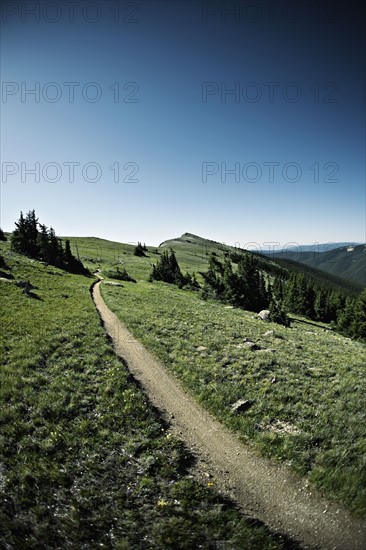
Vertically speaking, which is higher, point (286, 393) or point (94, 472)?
point (286, 393)

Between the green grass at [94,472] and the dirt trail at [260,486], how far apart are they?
0.62 m

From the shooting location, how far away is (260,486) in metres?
8.98

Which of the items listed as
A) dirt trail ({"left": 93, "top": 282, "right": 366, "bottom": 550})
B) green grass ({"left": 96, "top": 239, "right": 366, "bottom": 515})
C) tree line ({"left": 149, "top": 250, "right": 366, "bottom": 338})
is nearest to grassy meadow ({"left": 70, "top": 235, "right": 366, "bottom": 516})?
green grass ({"left": 96, "top": 239, "right": 366, "bottom": 515})

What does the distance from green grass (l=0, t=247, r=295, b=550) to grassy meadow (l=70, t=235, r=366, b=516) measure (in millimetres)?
2807

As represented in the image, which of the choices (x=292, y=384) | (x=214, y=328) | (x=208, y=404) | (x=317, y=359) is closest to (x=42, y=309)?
(x=214, y=328)

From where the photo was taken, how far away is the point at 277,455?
1004 centimetres

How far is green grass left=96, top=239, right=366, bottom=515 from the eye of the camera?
31.3ft

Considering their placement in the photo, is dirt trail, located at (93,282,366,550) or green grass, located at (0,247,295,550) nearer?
green grass, located at (0,247,295,550)

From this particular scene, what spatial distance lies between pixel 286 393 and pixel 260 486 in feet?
18.1

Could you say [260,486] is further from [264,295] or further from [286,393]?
[264,295]

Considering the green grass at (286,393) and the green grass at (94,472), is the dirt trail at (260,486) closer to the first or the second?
the green grass at (286,393)

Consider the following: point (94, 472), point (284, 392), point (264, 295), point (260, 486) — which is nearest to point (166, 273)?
point (264, 295)

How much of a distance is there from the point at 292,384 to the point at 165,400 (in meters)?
7.16

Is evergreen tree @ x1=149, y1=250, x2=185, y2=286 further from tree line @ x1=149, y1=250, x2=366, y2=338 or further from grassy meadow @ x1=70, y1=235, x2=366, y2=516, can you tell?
grassy meadow @ x1=70, y1=235, x2=366, y2=516
